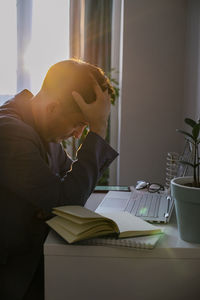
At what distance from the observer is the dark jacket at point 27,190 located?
1.05 meters

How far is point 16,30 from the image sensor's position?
11.3 feet

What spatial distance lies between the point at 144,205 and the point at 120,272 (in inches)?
15.8

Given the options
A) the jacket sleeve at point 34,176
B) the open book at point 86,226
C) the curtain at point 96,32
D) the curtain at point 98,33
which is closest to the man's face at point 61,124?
the jacket sleeve at point 34,176

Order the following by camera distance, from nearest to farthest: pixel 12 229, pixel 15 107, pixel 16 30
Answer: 1. pixel 12 229
2. pixel 15 107
3. pixel 16 30

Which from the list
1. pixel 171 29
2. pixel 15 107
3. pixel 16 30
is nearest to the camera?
pixel 15 107

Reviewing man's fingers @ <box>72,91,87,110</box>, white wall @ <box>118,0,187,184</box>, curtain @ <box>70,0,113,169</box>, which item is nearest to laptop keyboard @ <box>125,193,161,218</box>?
man's fingers @ <box>72,91,87,110</box>

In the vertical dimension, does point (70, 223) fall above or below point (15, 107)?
below

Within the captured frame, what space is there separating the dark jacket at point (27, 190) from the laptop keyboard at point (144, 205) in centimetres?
21

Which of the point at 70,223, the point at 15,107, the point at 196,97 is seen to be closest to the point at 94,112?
the point at 15,107

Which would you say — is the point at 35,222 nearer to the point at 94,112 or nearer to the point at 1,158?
the point at 1,158

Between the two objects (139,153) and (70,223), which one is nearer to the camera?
(70,223)

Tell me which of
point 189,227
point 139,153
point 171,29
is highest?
point 171,29

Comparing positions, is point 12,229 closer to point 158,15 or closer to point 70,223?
point 70,223

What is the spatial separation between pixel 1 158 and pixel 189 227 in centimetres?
52
